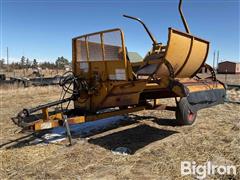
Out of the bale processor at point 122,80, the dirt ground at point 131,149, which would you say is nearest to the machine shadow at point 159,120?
the dirt ground at point 131,149

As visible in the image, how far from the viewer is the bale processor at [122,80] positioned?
5.38 m

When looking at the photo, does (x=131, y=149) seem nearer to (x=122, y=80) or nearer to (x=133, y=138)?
(x=133, y=138)

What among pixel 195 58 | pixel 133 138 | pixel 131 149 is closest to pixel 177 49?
pixel 195 58

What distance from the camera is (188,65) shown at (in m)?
6.29

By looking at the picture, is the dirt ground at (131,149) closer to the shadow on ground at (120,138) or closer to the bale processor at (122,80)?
the shadow on ground at (120,138)

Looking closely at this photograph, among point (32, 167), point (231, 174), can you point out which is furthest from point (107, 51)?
point (231, 174)

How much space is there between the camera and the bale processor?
17.6ft

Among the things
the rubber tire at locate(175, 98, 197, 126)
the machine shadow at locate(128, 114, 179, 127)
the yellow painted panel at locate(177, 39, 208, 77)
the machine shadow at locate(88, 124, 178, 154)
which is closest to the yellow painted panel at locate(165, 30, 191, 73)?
the yellow painted panel at locate(177, 39, 208, 77)

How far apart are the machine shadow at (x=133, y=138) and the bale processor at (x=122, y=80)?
1.57ft

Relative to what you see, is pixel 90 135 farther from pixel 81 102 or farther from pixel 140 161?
pixel 140 161

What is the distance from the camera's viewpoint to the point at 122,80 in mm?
5559

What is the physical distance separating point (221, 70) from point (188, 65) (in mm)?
53053

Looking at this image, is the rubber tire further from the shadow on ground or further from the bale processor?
the shadow on ground

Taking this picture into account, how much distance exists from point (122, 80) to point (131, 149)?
1355 mm
